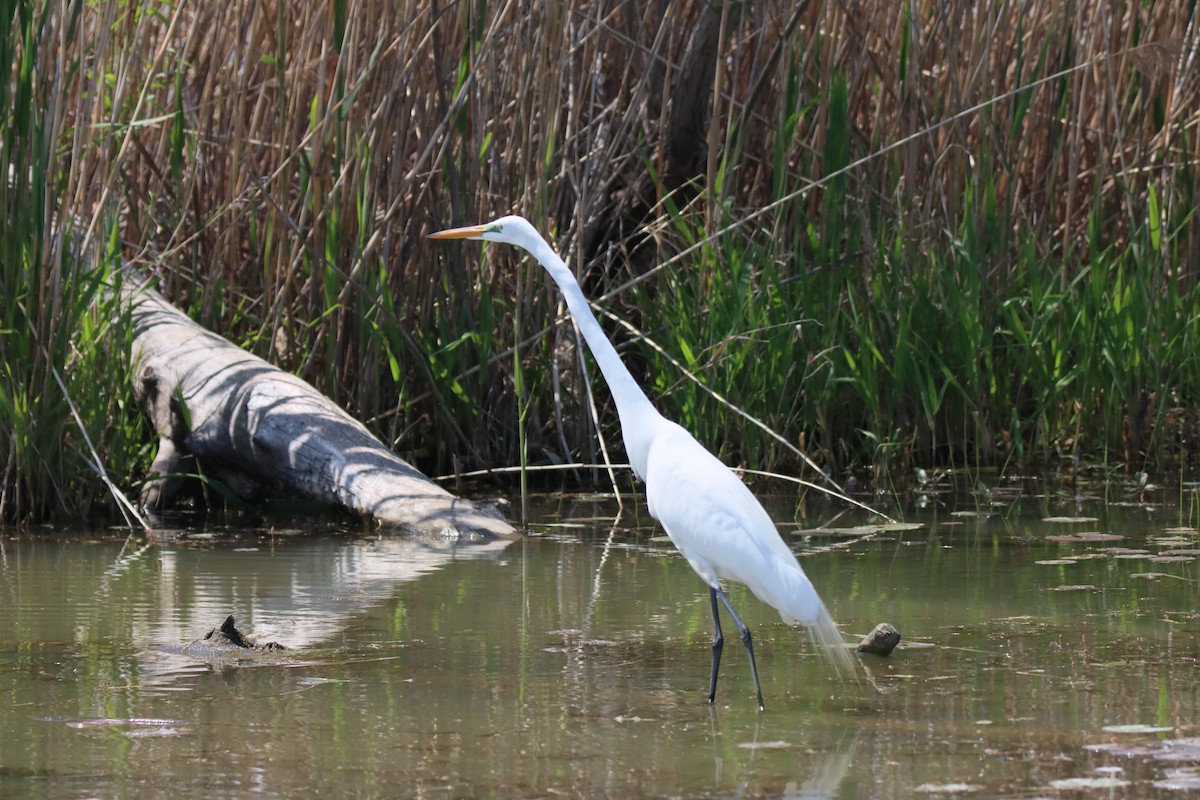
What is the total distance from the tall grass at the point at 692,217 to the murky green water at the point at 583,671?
92 centimetres

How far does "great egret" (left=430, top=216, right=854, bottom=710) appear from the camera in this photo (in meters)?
3.21

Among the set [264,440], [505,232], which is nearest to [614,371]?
[505,232]

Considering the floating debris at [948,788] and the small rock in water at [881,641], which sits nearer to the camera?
the floating debris at [948,788]

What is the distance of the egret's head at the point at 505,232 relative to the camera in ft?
12.1

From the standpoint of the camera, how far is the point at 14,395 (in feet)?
16.0

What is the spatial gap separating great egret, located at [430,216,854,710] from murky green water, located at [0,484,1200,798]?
0.48 ft

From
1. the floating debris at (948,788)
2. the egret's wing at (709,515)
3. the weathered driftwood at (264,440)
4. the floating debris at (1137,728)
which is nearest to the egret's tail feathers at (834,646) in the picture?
the egret's wing at (709,515)

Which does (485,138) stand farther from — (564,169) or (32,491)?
(32,491)

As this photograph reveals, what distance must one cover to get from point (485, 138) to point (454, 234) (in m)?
2.12

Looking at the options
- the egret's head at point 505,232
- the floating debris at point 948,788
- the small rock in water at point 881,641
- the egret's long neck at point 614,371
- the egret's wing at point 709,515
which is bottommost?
the floating debris at point 948,788

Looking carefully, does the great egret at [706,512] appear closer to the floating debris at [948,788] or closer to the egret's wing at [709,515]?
the egret's wing at [709,515]

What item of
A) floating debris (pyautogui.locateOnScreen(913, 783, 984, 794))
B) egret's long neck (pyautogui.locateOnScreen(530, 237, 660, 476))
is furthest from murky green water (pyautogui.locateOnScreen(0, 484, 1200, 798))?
egret's long neck (pyautogui.locateOnScreen(530, 237, 660, 476))

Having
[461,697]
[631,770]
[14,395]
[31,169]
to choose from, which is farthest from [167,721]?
[31,169]

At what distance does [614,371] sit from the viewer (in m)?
3.66
